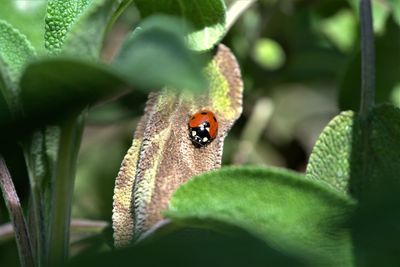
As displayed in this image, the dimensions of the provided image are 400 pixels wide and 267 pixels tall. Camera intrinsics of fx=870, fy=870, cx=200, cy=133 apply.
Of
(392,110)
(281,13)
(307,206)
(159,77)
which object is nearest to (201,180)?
(307,206)

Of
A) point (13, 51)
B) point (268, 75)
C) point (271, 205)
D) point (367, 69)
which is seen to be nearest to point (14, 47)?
point (13, 51)

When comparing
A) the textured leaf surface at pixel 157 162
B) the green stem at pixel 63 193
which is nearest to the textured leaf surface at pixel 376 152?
the textured leaf surface at pixel 157 162

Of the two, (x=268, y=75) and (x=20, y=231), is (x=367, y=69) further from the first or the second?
(x=268, y=75)

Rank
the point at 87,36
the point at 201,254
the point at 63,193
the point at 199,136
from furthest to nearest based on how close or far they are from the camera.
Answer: the point at 199,136 → the point at 63,193 → the point at 87,36 → the point at 201,254

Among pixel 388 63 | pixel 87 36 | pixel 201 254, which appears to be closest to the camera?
pixel 201 254

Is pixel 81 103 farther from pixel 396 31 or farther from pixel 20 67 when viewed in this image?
pixel 396 31
